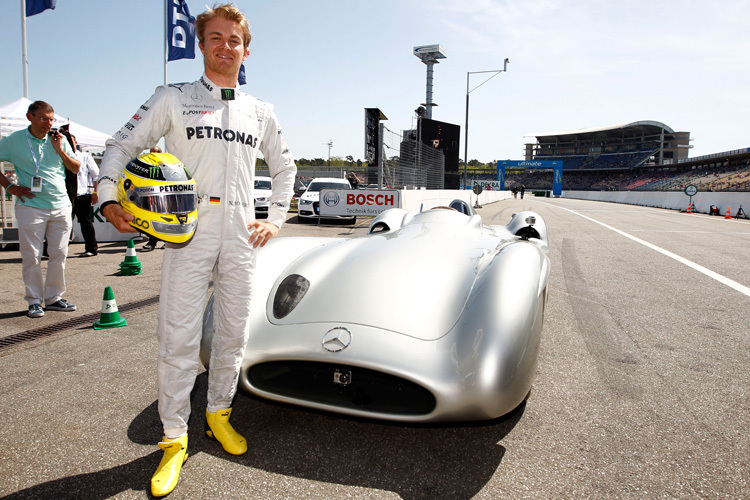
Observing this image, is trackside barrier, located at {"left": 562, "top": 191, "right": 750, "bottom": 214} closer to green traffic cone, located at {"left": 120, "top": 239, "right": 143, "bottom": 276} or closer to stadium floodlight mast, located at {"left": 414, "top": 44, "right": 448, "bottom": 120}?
green traffic cone, located at {"left": 120, "top": 239, "right": 143, "bottom": 276}

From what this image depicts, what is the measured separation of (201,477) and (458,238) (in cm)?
212

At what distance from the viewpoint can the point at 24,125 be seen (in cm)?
931

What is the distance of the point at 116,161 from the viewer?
6.88ft

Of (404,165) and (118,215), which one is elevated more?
(404,165)

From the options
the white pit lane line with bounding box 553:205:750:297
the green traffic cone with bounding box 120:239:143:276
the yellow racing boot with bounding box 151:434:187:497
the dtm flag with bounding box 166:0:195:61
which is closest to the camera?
the yellow racing boot with bounding box 151:434:187:497

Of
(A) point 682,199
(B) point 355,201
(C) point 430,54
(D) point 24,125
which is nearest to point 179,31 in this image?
(D) point 24,125

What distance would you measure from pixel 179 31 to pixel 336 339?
1374cm

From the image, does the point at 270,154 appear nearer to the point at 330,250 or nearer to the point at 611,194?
the point at 330,250

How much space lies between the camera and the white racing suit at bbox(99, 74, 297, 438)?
2137mm

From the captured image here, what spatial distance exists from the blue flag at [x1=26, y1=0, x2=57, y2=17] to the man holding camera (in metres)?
11.1

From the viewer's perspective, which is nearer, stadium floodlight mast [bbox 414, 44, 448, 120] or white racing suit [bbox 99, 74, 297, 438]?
white racing suit [bbox 99, 74, 297, 438]

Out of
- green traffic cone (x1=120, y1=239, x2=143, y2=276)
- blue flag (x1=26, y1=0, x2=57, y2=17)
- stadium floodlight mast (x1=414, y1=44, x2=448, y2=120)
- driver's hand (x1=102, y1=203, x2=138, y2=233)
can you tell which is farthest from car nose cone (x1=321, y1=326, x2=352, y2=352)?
stadium floodlight mast (x1=414, y1=44, x2=448, y2=120)

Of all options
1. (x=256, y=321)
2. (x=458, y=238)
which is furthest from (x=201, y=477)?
(x=458, y=238)

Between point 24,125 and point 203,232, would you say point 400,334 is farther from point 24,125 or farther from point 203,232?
point 24,125
